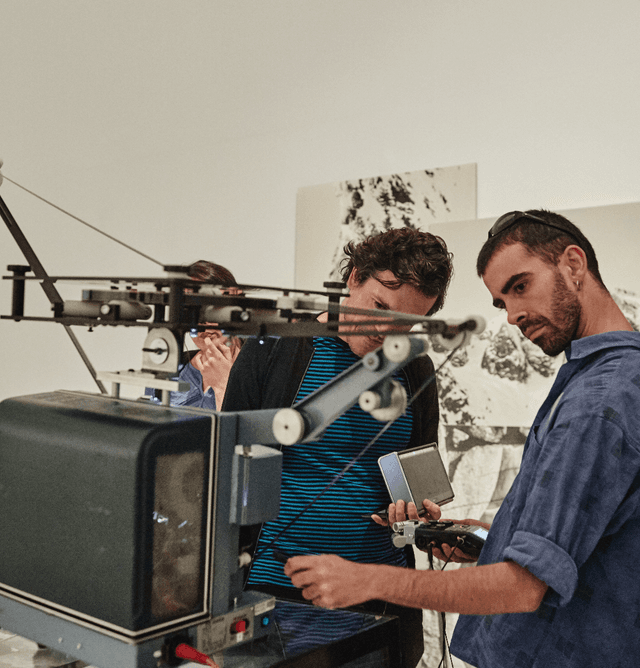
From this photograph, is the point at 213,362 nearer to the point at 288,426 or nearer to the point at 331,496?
the point at 331,496

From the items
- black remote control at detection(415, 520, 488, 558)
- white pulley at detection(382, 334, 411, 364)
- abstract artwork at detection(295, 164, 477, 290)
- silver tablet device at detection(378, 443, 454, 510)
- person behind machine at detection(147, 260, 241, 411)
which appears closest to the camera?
white pulley at detection(382, 334, 411, 364)

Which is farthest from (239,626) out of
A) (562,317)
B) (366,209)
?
(366,209)

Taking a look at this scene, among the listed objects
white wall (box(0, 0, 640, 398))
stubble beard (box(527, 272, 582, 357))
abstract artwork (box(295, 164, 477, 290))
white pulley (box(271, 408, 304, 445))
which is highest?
white wall (box(0, 0, 640, 398))

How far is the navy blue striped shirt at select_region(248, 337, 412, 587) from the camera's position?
1351mm

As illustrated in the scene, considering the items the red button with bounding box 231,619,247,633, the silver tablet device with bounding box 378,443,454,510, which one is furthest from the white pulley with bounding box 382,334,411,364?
the silver tablet device with bounding box 378,443,454,510

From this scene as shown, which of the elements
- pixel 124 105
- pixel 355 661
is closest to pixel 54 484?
pixel 355 661

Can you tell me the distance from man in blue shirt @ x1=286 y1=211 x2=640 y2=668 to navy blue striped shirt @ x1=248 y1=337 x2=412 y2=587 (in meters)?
0.38

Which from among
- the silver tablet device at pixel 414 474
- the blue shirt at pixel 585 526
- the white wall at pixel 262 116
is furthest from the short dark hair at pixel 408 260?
the white wall at pixel 262 116

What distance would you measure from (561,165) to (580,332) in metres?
1.25

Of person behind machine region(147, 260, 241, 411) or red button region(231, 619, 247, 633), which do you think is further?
person behind machine region(147, 260, 241, 411)

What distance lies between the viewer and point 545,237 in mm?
1146

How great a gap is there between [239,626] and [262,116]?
7.46 ft

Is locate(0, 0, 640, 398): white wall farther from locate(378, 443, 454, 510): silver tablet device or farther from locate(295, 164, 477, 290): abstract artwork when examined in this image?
A: locate(378, 443, 454, 510): silver tablet device

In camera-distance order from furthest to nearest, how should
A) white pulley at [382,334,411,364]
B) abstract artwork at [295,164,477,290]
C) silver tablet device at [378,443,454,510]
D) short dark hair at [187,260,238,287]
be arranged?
abstract artwork at [295,164,477,290] < silver tablet device at [378,443,454,510] < short dark hair at [187,260,238,287] < white pulley at [382,334,411,364]
